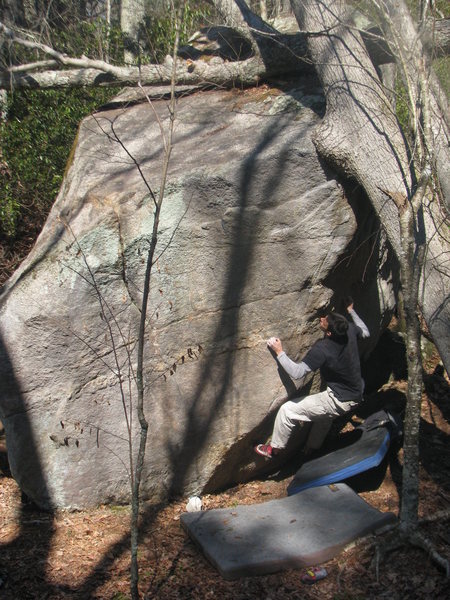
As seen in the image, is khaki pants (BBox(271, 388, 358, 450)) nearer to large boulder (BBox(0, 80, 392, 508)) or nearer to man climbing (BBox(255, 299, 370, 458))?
man climbing (BBox(255, 299, 370, 458))

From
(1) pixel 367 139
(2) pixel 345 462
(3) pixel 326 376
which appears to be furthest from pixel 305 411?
(1) pixel 367 139

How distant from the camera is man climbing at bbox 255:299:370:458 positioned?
5.75m

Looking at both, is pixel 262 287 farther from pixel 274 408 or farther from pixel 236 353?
pixel 274 408

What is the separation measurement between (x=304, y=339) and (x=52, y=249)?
246 centimetres

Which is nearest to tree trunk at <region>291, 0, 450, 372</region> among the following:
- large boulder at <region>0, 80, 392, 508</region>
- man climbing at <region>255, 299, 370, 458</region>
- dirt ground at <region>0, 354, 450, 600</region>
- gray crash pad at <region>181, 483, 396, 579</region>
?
large boulder at <region>0, 80, 392, 508</region>

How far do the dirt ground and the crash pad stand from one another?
13.1 inches

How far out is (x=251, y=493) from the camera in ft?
20.1

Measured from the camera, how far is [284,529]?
16.1 feet

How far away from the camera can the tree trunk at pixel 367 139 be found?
5367 millimetres

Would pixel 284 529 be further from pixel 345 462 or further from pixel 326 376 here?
pixel 326 376

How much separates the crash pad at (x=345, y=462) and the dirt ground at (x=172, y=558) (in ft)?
1.09

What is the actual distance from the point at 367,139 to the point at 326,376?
216cm

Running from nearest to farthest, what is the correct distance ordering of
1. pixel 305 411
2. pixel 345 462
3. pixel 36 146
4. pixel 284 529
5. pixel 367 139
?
pixel 284 529
pixel 367 139
pixel 345 462
pixel 305 411
pixel 36 146

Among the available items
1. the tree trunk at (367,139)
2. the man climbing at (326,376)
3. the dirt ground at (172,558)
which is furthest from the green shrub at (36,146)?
the man climbing at (326,376)
